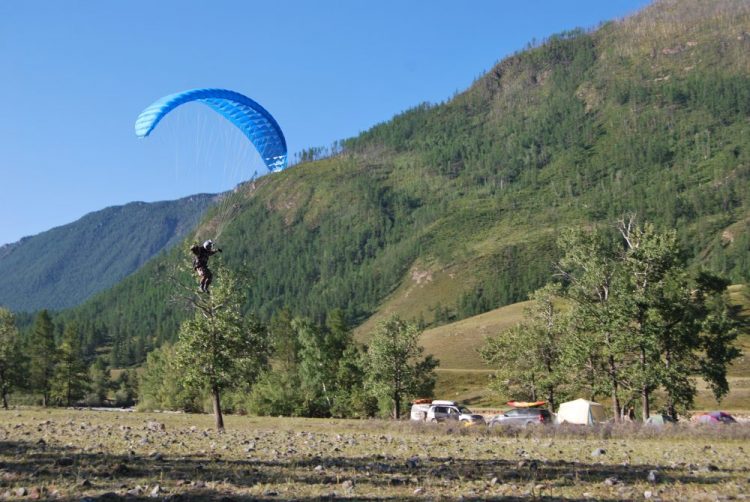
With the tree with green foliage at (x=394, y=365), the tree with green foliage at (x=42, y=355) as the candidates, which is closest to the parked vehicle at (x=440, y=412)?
the tree with green foliage at (x=394, y=365)

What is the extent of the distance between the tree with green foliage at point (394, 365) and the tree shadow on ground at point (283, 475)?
47.3 meters

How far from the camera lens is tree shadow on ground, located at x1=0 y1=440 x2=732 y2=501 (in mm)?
9969

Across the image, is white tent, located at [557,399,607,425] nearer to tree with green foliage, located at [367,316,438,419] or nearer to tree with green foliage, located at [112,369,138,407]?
tree with green foliage, located at [367,316,438,419]

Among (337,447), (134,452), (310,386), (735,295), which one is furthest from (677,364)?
(735,295)

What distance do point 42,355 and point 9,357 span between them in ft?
48.5

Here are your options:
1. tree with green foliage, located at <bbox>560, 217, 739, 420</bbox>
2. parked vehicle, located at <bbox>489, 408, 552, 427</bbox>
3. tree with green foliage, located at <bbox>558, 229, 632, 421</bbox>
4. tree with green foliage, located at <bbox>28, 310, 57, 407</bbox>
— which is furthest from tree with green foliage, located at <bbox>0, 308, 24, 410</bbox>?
tree with green foliage, located at <bbox>560, 217, 739, 420</bbox>

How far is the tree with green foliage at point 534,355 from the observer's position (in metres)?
54.5

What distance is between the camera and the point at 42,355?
282ft

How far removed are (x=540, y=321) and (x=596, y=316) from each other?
17.1 meters

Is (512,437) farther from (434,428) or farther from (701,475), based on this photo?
(701,475)

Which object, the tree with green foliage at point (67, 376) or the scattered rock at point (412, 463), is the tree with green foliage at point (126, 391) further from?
the scattered rock at point (412, 463)

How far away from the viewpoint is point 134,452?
50.4ft

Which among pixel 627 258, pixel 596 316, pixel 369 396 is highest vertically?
pixel 627 258

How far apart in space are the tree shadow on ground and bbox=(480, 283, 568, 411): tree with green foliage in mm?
38919
